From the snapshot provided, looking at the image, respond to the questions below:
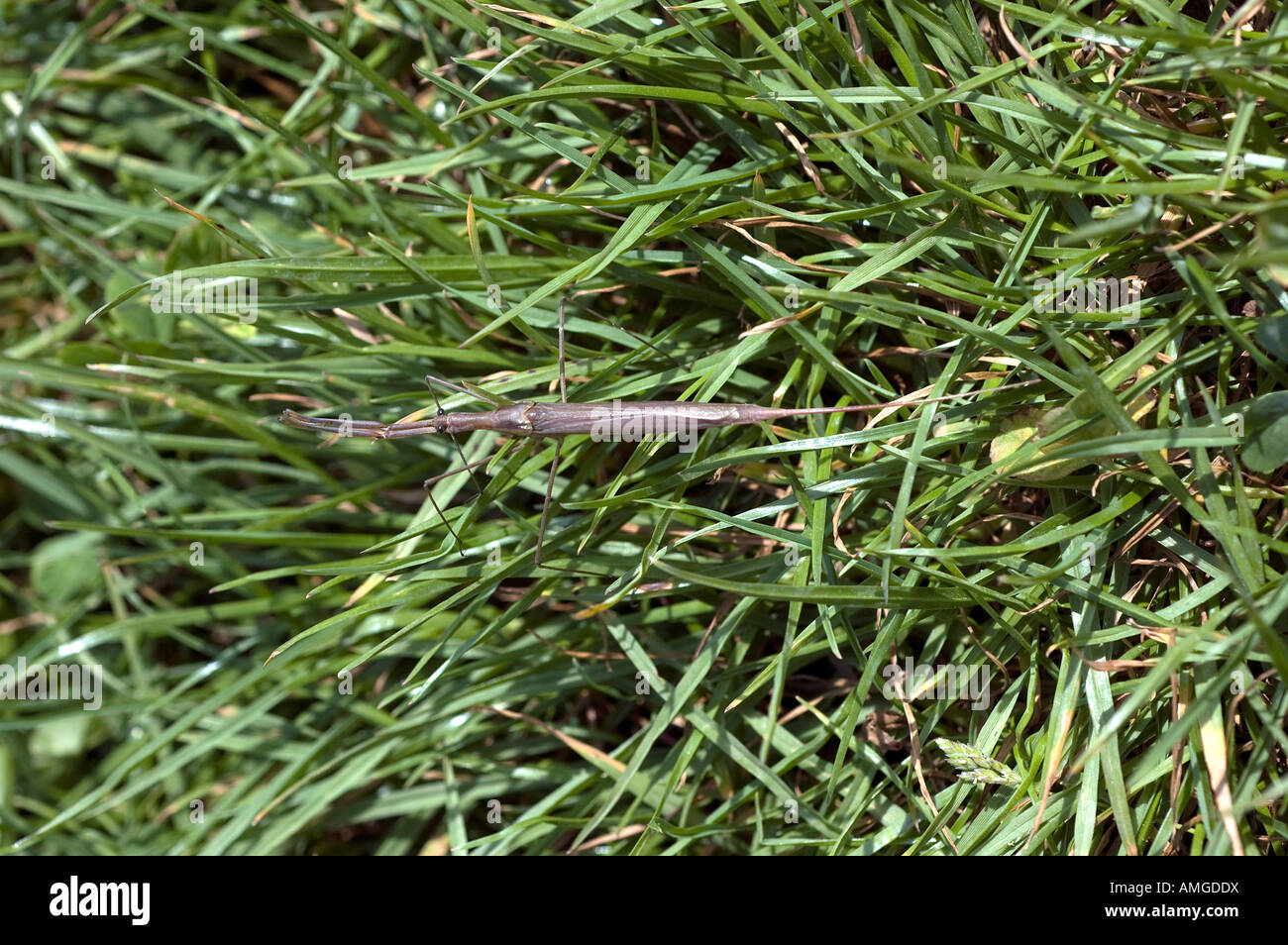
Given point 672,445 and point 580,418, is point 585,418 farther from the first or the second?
point 672,445

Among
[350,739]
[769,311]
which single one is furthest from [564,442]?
[350,739]

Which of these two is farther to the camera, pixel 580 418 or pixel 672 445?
pixel 672 445

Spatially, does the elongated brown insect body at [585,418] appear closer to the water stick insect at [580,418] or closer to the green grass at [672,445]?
the water stick insect at [580,418]

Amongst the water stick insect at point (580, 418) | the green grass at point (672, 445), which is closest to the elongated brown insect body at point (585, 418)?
A: the water stick insect at point (580, 418)

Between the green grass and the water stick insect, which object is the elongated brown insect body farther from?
the green grass

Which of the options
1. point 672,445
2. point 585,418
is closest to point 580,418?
point 585,418

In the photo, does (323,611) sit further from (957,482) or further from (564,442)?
(957,482)

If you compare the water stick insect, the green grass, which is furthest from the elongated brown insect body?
the green grass
